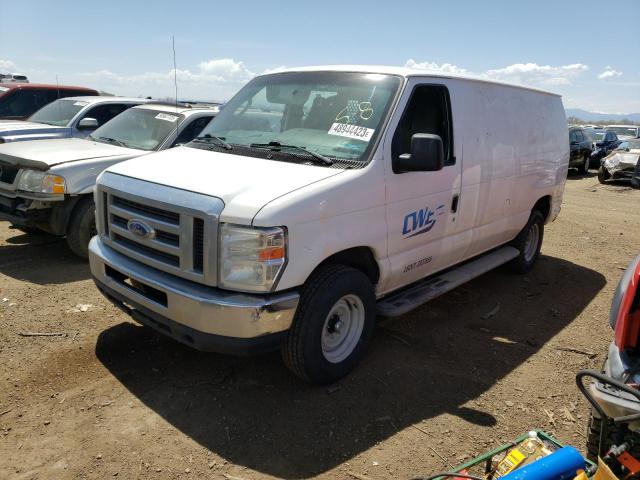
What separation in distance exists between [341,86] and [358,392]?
235cm

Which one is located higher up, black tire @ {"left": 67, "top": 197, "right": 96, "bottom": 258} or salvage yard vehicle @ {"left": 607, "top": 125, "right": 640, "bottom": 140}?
salvage yard vehicle @ {"left": 607, "top": 125, "right": 640, "bottom": 140}

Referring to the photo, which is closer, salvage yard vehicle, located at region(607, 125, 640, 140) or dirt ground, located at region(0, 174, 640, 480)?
dirt ground, located at region(0, 174, 640, 480)

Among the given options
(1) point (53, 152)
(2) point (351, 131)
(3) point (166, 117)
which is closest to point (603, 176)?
(3) point (166, 117)

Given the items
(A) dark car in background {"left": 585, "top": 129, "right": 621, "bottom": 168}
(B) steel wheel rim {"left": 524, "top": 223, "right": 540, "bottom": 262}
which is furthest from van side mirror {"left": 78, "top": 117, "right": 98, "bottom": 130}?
(A) dark car in background {"left": 585, "top": 129, "right": 621, "bottom": 168}

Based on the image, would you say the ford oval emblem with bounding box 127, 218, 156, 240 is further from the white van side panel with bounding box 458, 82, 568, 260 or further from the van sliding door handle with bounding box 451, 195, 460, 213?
the white van side panel with bounding box 458, 82, 568, 260

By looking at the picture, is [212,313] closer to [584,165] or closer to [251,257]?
[251,257]

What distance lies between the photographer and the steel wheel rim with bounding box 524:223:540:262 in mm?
6426

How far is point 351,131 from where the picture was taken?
12.4 ft

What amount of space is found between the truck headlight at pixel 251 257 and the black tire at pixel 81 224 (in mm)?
3352

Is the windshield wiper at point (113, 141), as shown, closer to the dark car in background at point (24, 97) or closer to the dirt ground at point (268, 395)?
the dirt ground at point (268, 395)

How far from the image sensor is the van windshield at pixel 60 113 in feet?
28.1

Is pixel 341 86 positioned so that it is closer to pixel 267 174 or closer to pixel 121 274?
pixel 267 174

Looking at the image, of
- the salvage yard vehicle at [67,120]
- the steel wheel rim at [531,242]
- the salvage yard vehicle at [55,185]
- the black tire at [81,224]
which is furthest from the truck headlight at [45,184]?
the steel wheel rim at [531,242]

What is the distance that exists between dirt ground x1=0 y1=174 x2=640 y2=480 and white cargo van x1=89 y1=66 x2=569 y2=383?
0.42 m
